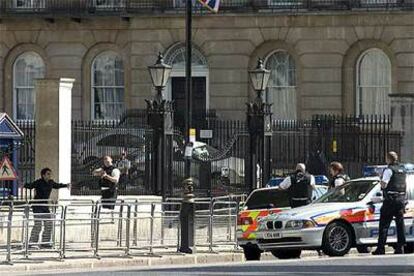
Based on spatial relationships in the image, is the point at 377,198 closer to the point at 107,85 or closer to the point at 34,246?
the point at 34,246

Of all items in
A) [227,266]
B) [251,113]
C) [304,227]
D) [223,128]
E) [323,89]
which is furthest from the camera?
[323,89]

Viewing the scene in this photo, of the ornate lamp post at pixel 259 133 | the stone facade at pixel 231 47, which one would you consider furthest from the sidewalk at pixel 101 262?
the stone facade at pixel 231 47

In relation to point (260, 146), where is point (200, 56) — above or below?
above

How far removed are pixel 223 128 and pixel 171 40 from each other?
22.9 feet

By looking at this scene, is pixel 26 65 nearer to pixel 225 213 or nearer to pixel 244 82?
pixel 244 82

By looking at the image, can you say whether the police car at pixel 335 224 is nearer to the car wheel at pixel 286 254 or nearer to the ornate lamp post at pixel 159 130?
the car wheel at pixel 286 254

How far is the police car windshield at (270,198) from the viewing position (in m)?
24.8

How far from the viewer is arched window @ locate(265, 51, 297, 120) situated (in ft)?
154

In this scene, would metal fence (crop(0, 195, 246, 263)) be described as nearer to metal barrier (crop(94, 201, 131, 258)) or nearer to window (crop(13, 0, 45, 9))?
metal barrier (crop(94, 201, 131, 258))

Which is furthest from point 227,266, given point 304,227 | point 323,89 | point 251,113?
point 323,89

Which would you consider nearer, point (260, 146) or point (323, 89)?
point (260, 146)

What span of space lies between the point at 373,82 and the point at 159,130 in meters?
16.0

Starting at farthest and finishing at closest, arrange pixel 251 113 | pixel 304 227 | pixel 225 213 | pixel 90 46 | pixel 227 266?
pixel 90 46 < pixel 251 113 < pixel 225 213 < pixel 304 227 < pixel 227 266

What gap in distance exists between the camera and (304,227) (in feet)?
73.1
